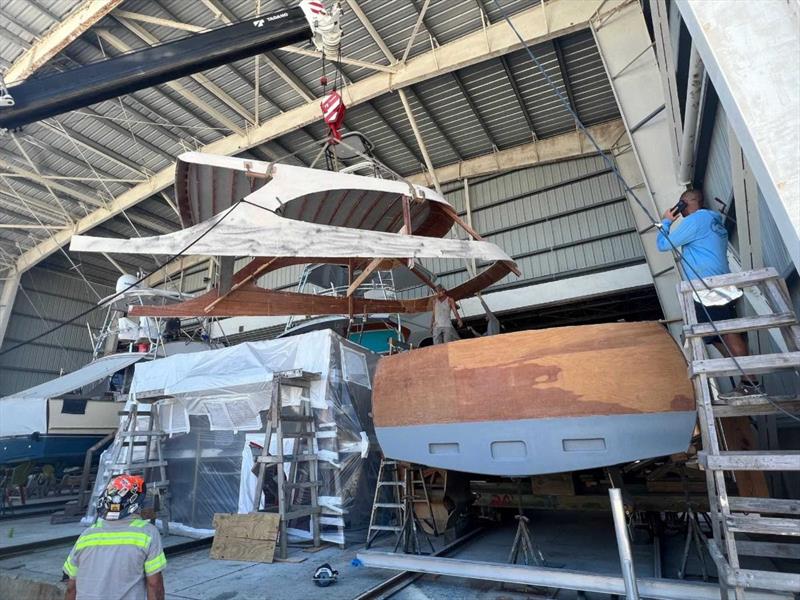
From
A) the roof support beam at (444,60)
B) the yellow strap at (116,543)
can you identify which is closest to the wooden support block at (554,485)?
the yellow strap at (116,543)

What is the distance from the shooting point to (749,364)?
2170mm

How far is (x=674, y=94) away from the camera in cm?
416

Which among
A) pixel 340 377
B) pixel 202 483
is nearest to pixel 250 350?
pixel 340 377

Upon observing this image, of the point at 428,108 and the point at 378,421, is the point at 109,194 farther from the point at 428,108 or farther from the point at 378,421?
the point at 378,421

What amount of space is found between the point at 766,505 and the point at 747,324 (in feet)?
2.91

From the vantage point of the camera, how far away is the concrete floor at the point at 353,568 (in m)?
3.62

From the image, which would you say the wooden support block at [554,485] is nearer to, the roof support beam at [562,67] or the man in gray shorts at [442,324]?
the man in gray shorts at [442,324]

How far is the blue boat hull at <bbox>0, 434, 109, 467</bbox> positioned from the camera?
8.27 m

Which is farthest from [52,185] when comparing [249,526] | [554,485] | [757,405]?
[757,405]

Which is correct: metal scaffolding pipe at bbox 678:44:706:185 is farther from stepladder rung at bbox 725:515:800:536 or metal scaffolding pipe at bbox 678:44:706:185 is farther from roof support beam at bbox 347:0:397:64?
roof support beam at bbox 347:0:397:64

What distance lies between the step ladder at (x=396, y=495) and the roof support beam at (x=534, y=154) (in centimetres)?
1013

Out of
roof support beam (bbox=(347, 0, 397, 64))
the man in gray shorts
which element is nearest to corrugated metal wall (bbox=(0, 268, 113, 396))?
roof support beam (bbox=(347, 0, 397, 64))

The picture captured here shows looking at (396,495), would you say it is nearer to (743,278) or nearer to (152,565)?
(152,565)

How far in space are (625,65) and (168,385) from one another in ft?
29.9
